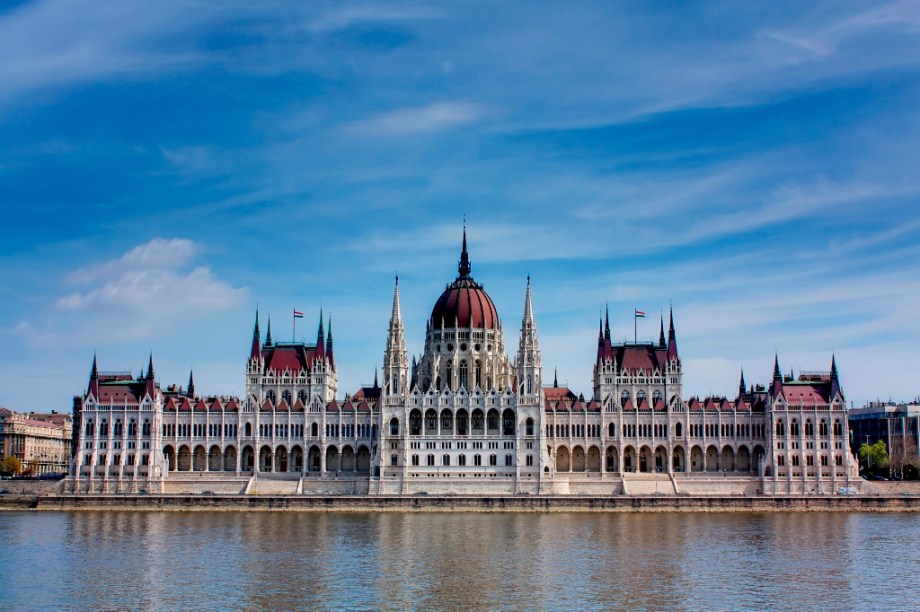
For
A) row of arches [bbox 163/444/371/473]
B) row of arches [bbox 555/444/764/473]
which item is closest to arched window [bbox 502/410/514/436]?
row of arches [bbox 555/444/764/473]

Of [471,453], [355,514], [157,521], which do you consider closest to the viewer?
[157,521]

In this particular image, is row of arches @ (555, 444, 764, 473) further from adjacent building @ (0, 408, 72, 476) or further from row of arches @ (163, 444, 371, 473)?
adjacent building @ (0, 408, 72, 476)

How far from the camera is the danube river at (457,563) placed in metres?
64.9

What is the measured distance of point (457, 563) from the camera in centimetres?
7756

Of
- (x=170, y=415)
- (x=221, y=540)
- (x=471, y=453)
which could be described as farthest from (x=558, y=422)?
(x=221, y=540)

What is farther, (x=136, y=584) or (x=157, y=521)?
(x=157, y=521)

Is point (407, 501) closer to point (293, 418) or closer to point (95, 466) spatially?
point (293, 418)

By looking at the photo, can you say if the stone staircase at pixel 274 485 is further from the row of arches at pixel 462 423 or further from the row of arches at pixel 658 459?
the row of arches at pixel 658 459

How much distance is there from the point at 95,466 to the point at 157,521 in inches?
1358

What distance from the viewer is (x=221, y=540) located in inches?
3583

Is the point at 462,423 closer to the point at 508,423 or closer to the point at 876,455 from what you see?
the point at 508,423

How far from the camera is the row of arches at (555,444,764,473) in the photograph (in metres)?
143

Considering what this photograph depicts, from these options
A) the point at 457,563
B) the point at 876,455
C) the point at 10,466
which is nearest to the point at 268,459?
the point at 10,466

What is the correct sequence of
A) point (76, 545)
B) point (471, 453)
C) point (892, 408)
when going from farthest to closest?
1. point (892, 408)
2. point (471, 453)
3. point (76, 545)
